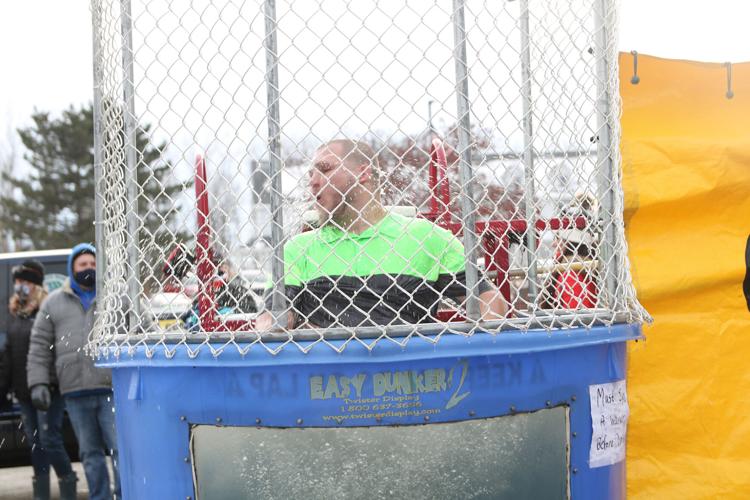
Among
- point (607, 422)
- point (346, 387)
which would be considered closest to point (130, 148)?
point (346, 387)

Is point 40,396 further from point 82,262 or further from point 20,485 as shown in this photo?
point 20,485

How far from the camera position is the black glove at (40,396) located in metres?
6.63

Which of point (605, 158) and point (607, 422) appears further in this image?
point (605, 158)

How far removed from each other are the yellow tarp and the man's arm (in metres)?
4.06

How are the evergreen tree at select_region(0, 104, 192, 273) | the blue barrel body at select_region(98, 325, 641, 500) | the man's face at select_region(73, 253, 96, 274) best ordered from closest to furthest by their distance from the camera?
the blue barrel body at select_region(98, 325, 641, 500), the man's face at select_region(73, 253, 96, 274), the evergreen tree at select_region(0, 104, 192, 273)

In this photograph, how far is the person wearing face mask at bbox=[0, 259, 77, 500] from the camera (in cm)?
696

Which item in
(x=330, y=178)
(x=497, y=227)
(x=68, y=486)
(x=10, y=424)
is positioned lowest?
(x=68, y=486)

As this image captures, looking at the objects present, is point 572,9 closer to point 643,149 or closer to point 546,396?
point 643,149

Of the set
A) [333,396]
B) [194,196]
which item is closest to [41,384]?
[194,196]

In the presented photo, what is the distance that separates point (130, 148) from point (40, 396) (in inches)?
151

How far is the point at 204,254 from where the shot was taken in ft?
11.3

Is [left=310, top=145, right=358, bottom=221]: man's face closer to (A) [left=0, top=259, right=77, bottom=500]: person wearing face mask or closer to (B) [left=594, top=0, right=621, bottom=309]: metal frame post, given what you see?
(B) [left=594, top=0, right=621, bottom=309]: metal frame post

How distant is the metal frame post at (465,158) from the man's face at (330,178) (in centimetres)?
44

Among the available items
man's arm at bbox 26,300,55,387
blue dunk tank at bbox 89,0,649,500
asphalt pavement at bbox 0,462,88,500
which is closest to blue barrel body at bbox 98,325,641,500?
blue dunk tank at bbox 89,0,649,500
